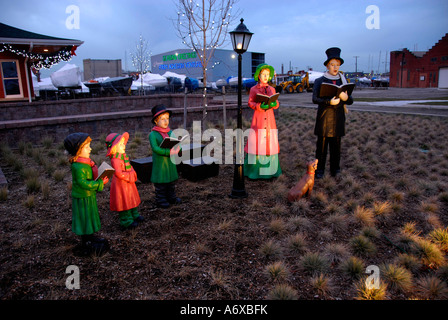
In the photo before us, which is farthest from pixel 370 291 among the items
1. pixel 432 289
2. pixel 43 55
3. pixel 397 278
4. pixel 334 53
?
pixel 43 55

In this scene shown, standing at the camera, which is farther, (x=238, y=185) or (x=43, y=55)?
(x=43, y=55)

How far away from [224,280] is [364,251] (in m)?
1.54

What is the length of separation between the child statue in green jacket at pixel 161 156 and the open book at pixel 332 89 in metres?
2.45

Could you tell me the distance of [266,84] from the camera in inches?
215

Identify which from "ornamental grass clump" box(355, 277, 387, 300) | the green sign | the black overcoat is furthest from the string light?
the green sign

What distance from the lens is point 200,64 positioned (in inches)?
2068

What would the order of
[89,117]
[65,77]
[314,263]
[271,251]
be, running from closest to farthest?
[314,263] → [271,251] → [89,117] → [65,77]

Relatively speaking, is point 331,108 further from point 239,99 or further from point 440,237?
point 440,237

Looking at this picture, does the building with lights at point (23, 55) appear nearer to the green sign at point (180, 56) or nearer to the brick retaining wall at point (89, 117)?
the brick retaining wall at point (89, 117)

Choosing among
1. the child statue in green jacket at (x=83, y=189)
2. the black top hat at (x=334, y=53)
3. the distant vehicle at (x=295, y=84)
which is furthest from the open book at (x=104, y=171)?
the distant vehicle at (x=295, y=84)

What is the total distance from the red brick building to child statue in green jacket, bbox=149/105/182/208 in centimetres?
4922

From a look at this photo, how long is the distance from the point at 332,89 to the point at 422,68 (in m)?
50.1

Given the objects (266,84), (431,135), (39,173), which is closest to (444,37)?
(431,135)

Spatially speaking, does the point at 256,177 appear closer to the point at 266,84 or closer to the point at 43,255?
the point at 266,84
